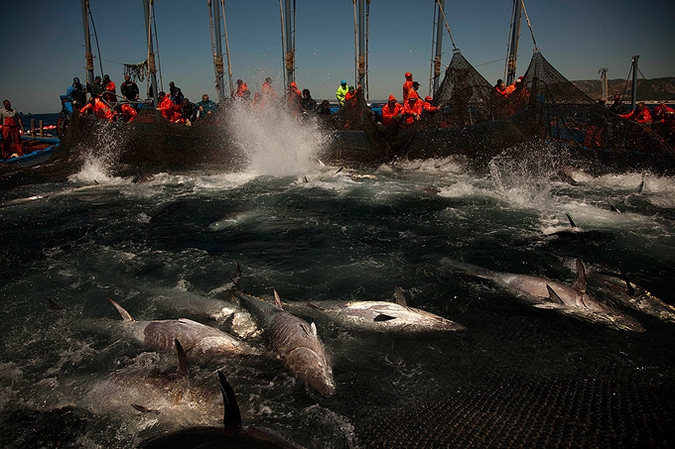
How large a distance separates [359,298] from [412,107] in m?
10.9

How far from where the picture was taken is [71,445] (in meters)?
2.92

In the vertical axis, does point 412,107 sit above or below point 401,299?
above

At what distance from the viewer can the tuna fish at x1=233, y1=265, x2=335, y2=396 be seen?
339 centimetres

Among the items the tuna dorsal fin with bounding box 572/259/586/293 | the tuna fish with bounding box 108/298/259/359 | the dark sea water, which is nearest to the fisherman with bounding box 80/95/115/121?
the dark sea water

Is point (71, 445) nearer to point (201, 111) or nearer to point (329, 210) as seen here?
point (329, 210)

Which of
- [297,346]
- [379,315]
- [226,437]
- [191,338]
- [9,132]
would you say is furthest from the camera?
[9,132]

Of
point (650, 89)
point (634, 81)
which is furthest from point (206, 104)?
point (650, 89)

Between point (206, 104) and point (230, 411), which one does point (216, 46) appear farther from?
point (230, 411)

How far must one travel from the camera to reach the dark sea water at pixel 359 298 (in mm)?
2906

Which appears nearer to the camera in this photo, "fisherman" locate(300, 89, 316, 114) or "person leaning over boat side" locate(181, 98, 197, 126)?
"fisherman" locate(300, 89, 316, 114)

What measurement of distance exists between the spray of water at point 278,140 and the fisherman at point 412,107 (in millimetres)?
3124

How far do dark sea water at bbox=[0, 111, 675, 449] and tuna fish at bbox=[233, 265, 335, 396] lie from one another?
0.10 m

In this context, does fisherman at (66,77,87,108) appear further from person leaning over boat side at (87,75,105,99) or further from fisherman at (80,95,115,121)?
fisherman at (80,95,115,121)

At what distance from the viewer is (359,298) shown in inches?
198
